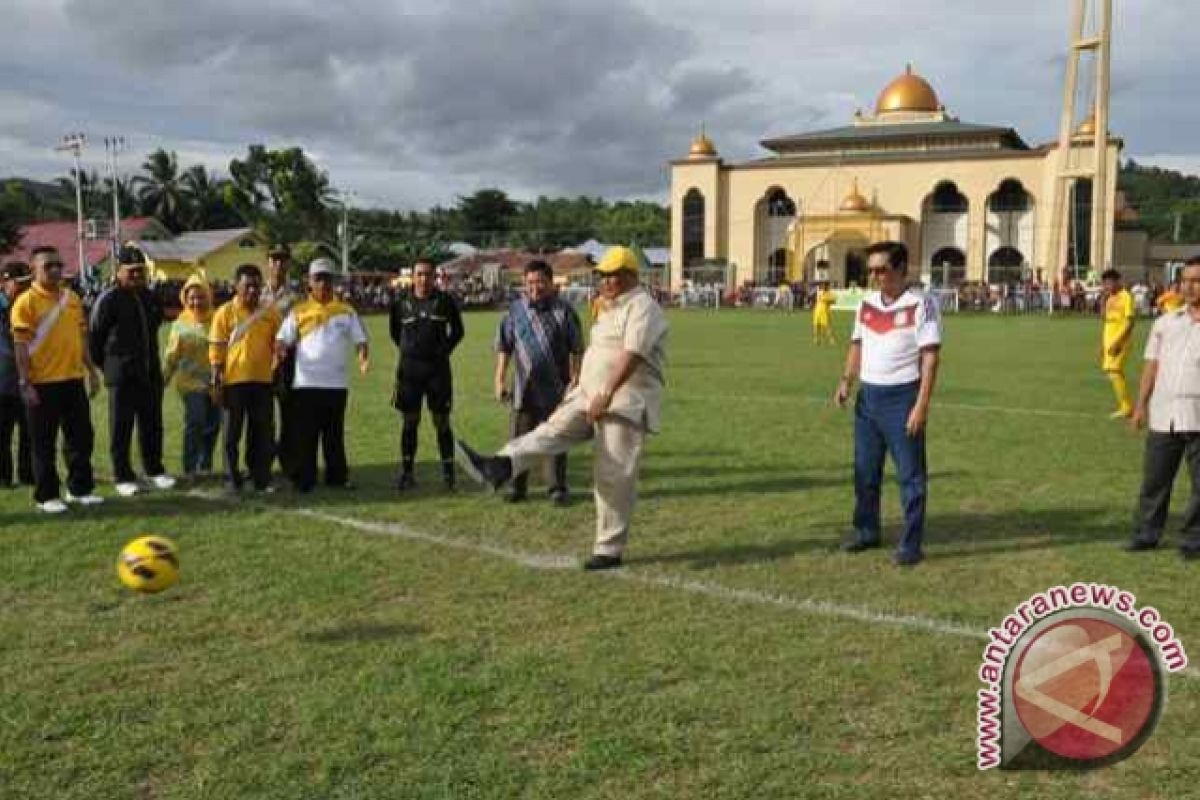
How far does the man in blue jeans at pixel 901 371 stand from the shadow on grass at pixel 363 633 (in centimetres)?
302

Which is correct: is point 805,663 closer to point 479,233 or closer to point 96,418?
point 96,418

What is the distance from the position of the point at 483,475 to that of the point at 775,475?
12.1 feet

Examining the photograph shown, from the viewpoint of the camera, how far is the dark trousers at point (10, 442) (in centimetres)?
848

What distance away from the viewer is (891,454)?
6.27 m

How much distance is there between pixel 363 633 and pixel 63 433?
404 centimetres

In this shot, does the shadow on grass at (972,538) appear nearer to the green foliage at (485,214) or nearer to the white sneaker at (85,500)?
the white sneaker at (85,500)

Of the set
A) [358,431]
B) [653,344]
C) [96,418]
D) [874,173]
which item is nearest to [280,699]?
[653,344]

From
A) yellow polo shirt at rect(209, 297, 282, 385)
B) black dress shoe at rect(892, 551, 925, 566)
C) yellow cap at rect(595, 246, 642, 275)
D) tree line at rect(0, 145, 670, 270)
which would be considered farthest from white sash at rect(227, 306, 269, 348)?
tree line at rect(0, 145, 670, 270)

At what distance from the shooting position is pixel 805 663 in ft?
15.2

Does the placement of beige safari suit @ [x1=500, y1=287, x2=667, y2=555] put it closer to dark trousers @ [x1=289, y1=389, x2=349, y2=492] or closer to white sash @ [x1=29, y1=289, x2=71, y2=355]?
dark trousers @ [x1=289, y1=389, x2=349, y2=492]

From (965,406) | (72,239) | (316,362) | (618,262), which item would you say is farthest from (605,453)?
(72,239)

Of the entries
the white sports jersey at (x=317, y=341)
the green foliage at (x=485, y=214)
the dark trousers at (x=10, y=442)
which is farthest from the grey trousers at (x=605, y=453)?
the green foliage at (x=485, y=214)

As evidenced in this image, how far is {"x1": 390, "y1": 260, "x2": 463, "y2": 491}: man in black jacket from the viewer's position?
833 cm

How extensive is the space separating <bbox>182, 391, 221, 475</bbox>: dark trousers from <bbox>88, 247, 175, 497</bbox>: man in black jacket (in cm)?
44
